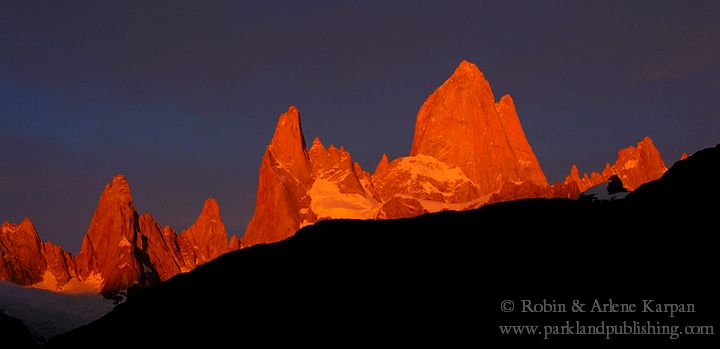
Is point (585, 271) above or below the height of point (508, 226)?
below

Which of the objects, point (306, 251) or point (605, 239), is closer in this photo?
point (605, 239)

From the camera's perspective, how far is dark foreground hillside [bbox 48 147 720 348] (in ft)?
187

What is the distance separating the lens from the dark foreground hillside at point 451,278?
57000mm

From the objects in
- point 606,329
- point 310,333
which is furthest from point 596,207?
point 310,333

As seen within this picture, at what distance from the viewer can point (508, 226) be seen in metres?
73.8

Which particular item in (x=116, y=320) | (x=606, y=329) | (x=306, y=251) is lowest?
(x=606, y=329)

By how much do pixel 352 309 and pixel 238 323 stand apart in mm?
9567

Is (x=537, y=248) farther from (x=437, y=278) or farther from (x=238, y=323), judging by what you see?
(x=238, y=323)

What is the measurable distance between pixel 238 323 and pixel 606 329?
29038 mm

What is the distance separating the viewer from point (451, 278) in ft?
217

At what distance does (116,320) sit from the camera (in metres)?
74.6

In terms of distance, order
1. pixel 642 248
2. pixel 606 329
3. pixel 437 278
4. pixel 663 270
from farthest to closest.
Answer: pixel 437 278
pixel 642 248
pixel 663 270
pixel 606 329

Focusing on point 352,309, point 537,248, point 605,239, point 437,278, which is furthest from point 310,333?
point 605,239

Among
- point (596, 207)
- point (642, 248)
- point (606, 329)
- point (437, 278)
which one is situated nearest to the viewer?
point (606, 329)
